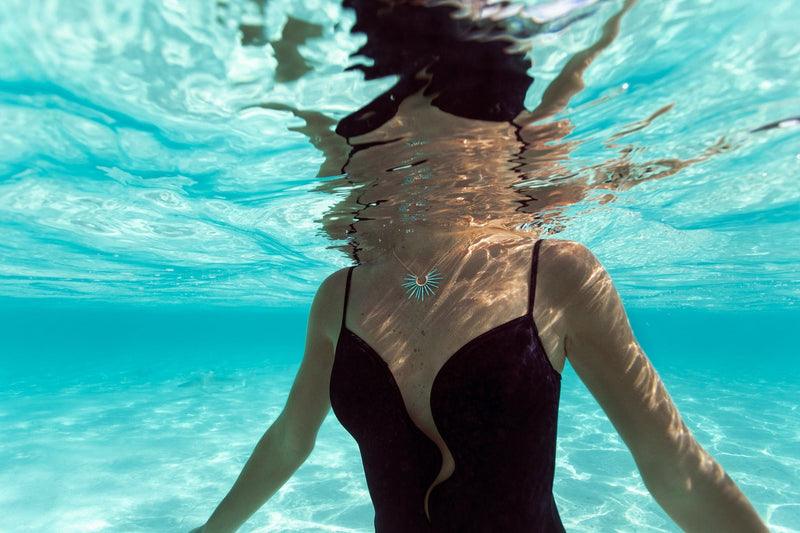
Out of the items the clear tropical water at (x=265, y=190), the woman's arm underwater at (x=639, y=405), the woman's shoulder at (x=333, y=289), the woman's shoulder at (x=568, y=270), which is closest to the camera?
the woman's arm underwater at (x=639, y=405)

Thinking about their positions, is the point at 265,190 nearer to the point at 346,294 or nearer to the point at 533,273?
the point at 346,294

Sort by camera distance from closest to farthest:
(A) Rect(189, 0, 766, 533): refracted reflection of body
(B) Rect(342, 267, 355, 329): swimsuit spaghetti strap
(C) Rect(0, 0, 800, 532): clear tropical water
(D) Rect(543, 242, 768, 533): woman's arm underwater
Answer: (D) Rect(543, 242, 768, 533): woman's arm underwater < (A) Rect(189, 0, 766, 533): refracted reflection of body < (B) Rect(342, 267, 355, 329): swimsuit spaghetti strap < (C) Rect(0, 0, 800, 532): clear tropical water

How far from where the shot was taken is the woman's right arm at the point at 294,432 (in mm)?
2289

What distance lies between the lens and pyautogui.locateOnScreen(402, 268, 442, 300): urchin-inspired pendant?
7.39 feet

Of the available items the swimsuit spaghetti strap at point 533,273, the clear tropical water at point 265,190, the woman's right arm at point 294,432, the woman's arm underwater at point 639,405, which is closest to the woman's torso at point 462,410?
the swimsuit spaghetti strap at point 533,273

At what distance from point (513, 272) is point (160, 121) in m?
6.27

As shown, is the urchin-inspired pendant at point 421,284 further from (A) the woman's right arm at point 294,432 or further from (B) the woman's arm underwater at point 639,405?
(B) the woman's arm underwater at point 639,405

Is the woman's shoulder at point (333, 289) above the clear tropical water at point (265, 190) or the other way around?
the other way around

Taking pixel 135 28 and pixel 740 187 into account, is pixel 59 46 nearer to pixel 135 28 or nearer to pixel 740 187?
pixel 135 28

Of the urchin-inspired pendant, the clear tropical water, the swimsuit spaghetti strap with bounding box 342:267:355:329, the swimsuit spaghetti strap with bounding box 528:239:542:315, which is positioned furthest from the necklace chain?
the clear tropical water

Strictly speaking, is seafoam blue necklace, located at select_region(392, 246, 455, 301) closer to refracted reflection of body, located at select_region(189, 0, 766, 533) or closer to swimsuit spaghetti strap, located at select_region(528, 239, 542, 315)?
refracted reflection of body, located at select_region(189, 0, 766, 533)

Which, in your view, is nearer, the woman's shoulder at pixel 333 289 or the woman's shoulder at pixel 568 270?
the woman's shoulder at pixel 568 270

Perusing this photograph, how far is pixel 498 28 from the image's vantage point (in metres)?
3.27

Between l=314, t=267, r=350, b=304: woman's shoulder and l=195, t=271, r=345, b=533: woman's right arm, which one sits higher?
l=314, t=267, r=350, b=304: woman's shoulder
